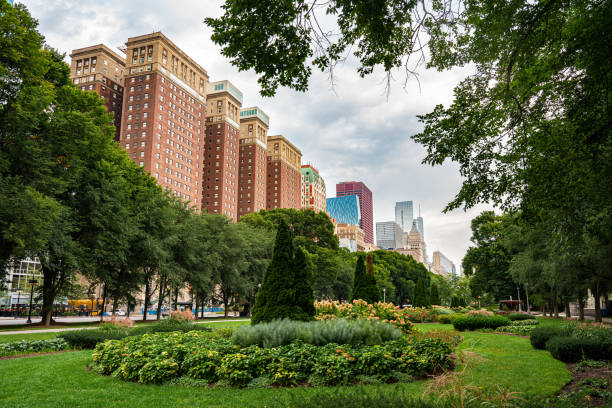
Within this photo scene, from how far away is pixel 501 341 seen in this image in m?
16.7

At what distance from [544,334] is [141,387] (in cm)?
1326

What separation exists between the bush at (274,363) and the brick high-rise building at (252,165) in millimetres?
125456

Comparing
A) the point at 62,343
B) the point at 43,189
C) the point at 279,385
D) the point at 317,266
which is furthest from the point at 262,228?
the point at 279,385

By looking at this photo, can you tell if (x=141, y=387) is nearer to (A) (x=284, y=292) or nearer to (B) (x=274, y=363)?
(B) (x=274, y=363)

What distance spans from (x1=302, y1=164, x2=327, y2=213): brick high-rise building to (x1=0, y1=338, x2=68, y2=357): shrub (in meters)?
165

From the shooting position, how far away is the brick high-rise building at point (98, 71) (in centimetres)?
10444

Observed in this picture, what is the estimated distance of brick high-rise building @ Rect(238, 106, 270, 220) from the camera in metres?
138

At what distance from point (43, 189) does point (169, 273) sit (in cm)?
1342

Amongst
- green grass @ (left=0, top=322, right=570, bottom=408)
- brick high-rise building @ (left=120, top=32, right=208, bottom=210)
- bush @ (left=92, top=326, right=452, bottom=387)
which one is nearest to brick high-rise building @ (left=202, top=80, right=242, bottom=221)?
brick high-rise building @ (left=120, top=32, right=208, bottom=210)

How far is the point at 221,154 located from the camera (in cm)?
12612

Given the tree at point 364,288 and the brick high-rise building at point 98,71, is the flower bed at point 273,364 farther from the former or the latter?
the brick high-rise building at point 98,71

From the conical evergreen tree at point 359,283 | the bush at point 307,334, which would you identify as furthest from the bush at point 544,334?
the conical evergreen tree at point 359,283

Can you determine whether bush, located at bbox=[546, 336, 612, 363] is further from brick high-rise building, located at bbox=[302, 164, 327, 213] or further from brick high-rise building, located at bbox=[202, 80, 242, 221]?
brick high-rise building, located at bbox=[302, 164, 327, 213]

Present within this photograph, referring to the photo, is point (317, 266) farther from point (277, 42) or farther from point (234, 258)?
point (277, 42)
